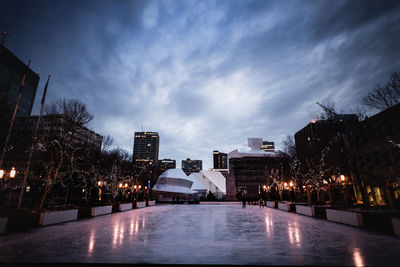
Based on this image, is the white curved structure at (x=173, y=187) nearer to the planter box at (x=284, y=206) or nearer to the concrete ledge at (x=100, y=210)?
the concrete ledge at (x=100, y=210)

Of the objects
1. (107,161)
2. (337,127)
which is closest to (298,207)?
(337,127)

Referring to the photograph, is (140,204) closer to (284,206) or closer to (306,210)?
(284,206)

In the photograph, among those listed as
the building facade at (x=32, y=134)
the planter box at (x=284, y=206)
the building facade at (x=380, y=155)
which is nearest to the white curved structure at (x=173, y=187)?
the planter box at (x=284, y=206)

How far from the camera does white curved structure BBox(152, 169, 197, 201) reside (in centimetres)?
5512

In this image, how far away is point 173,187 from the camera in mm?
57312

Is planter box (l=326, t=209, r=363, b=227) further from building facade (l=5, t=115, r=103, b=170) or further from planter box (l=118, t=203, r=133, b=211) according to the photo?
building facade (l=5, t=115, r=103, b=170)

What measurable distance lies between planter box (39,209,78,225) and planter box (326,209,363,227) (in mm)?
18656

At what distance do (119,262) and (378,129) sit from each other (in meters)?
40.9

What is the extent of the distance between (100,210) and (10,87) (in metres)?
30.7

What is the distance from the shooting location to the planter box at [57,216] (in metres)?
11.9

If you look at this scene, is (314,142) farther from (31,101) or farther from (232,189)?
(31,101)

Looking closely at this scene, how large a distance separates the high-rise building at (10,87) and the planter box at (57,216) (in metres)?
10.4

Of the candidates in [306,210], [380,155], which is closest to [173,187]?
[306,210]

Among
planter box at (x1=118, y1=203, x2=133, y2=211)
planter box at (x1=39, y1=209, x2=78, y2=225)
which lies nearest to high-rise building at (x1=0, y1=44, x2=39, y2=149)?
planter box at (x1=39, y1=209, x2=78, y2=225)
